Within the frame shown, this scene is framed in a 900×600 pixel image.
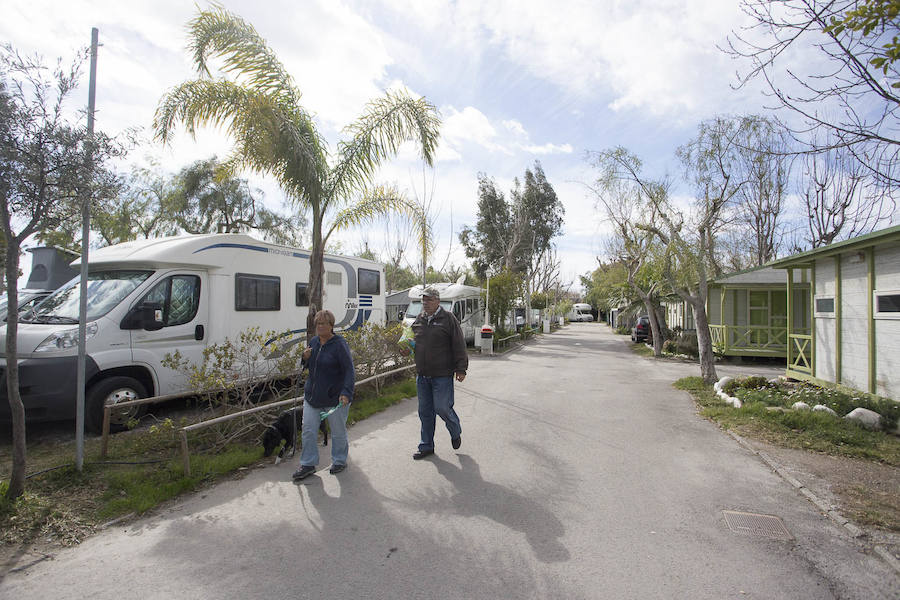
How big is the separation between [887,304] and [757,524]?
669cm

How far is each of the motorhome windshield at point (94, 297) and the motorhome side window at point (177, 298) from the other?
249 mm

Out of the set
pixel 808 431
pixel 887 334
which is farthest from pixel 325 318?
pixel 887 334

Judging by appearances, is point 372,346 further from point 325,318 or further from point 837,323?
point 837,323

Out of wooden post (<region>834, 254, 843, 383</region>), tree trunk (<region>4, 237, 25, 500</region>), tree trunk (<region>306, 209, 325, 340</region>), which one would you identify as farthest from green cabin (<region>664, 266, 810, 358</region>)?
tree trunk (<region>4, 237, 25, 500</region>)

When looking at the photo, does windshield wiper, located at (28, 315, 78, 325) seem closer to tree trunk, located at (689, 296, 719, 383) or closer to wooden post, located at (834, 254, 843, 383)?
tree trunk, located at (689, 296, 719, 383)

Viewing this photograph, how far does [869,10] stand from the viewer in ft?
11.0

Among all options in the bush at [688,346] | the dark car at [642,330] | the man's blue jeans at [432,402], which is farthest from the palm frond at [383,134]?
the dark car at [642,330]

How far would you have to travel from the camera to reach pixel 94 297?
6789mm

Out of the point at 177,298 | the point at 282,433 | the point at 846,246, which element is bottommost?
the point at 282,433

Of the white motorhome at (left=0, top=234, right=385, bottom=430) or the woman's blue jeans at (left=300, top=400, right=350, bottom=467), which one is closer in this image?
the woman's blue jeans at (left=300, top=400, right=350, bottom=467)

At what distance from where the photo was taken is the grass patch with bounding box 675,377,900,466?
19.3 feet

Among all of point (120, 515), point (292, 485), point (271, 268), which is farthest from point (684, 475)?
point (271, 268)

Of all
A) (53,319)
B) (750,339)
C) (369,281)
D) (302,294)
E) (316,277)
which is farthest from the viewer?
(750,339)

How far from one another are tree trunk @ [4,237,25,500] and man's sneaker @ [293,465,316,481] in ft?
7.10
